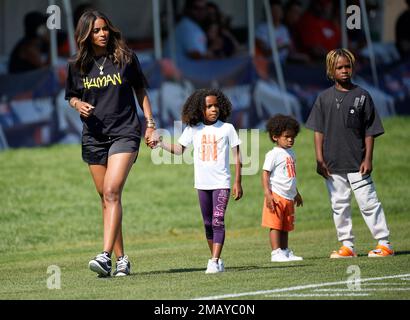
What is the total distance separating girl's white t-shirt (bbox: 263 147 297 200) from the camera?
40.0ft

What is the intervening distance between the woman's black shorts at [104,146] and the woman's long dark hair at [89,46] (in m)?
0.64

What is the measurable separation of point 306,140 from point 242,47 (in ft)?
8.78

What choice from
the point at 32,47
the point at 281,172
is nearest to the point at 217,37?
the point at 32,47

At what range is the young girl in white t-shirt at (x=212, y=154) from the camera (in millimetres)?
10992

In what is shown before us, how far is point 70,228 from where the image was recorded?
17.4 metres

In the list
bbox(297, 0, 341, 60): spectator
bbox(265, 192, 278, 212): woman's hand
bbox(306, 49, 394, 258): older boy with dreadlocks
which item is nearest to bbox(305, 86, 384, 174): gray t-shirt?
bbox(306, 49, 394, 258): older boy with dreadlocks

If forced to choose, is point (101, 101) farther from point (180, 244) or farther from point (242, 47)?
point (242, 47)

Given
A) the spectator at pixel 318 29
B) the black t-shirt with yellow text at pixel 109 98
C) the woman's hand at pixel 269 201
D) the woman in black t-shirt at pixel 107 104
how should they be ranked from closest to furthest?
1. the woman in black t-shirt at pixel 107 104
2. the black t-shirt with yellow text at pixel 109 98
3. the woman's hand at pixel 269 201
4. the spectator at pixel 318 29

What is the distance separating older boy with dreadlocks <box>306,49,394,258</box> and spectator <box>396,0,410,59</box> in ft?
47.1

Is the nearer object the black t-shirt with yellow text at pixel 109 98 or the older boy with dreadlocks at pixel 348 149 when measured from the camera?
the black t-shirt with yellow text at pixel 109 98

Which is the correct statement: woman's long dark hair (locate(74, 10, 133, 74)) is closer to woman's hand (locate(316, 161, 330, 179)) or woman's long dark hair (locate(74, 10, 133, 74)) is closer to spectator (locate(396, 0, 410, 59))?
woman's hand (locate(316, 161, 330, 179))

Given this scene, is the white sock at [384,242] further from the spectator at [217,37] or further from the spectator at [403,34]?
the spectator at [403,34]

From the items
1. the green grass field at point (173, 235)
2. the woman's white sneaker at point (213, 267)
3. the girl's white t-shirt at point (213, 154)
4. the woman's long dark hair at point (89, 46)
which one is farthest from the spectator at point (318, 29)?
the woman's white sneaker at point (213, 267)
